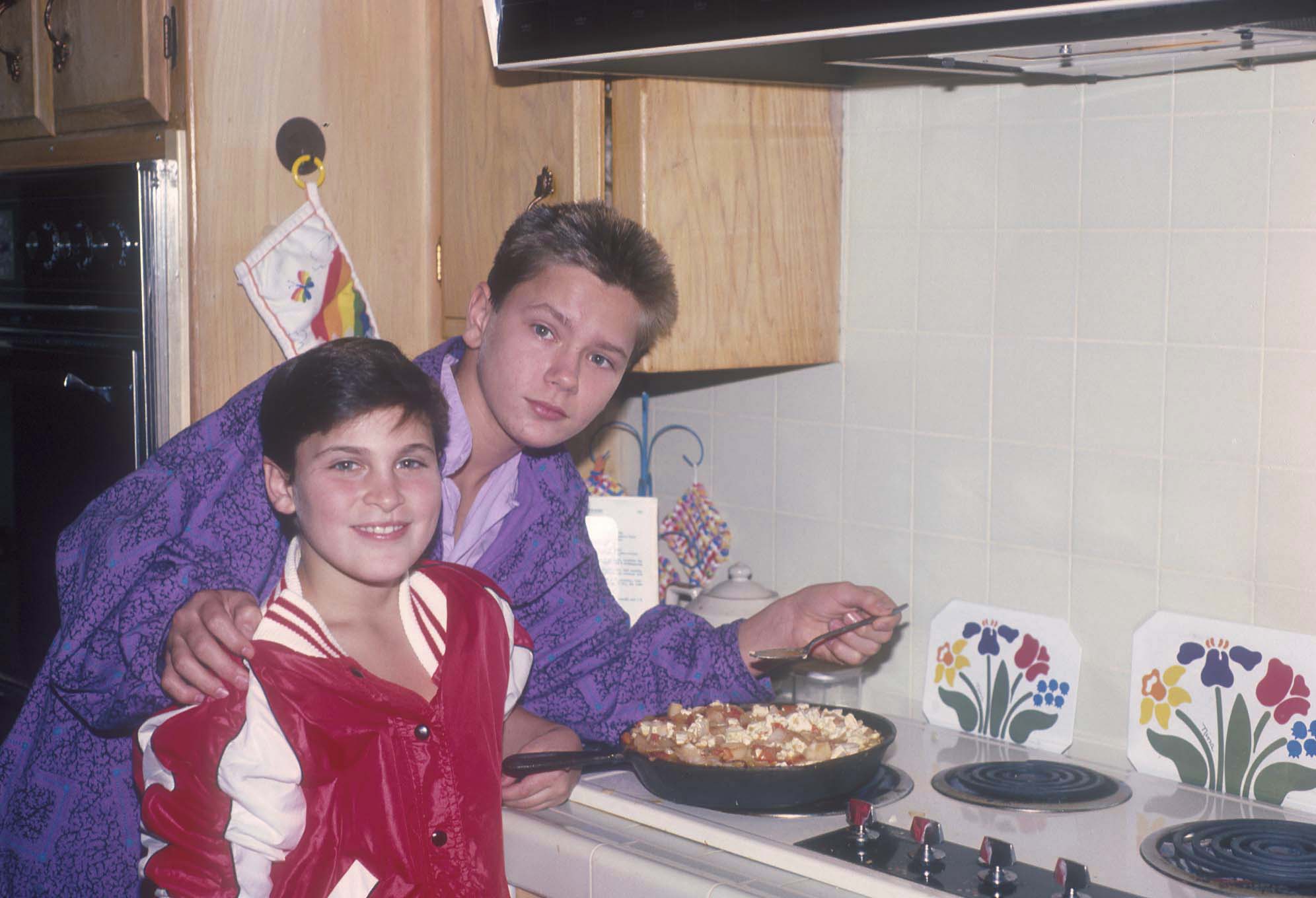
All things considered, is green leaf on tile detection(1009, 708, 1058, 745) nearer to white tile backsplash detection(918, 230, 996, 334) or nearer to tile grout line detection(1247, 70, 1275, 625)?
tile grout line detection(1247, 70, 1275, 625)

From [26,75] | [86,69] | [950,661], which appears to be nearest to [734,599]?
[950,661]

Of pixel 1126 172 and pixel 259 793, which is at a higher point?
pixel 1126 172

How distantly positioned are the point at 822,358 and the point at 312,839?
3.44ft

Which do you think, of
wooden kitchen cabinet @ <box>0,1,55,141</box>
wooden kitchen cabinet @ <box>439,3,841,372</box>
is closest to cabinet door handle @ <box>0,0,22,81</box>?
wooden kitchen cabinet @ <box>0,1,55,141</box>

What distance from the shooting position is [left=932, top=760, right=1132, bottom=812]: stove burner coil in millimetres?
1588

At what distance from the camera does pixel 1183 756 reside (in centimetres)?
168

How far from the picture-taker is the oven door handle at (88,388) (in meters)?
1.92

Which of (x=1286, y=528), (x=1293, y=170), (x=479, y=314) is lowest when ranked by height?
(x=1286, y=528)

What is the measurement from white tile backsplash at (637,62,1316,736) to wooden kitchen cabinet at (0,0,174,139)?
995 mm

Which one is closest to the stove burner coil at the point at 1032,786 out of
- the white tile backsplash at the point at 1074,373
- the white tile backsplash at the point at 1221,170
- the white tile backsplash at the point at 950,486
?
the white tile backsplash at the point at 1074,373

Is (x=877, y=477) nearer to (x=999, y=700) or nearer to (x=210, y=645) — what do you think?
(x=999, y=700)

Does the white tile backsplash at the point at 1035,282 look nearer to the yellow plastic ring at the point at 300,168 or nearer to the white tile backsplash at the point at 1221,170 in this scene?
the white tile backsplash at the point at 1221,170

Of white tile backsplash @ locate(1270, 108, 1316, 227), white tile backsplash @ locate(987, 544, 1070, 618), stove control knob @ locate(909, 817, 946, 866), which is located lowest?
stove control knob @ locate(909, 817, 946, 866)

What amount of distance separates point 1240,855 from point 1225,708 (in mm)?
276
